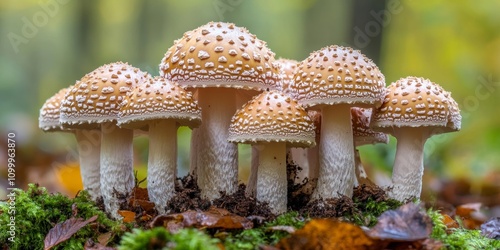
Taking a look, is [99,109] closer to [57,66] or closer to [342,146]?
[342,146]

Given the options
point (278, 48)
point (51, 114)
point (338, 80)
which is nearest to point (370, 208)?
point (338, 80)

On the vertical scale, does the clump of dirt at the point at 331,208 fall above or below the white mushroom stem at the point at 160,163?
below

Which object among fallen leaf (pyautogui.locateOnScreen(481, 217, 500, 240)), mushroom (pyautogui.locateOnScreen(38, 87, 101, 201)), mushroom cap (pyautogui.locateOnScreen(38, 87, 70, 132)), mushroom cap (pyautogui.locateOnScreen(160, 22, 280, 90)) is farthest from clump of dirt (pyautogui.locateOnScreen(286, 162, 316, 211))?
mushroom cap (pyautogui.locateOnScreen(38, 87, 70, 132))

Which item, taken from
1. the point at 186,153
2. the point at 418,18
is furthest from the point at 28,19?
the point at 418,18

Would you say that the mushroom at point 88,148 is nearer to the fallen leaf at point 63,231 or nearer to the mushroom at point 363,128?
the fallen leaf at point 63,231

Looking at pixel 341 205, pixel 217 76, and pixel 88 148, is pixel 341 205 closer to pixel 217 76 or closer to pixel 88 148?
pixel 217 76

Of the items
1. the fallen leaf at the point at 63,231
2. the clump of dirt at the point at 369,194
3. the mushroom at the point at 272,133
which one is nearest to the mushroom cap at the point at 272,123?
the mushroom at the point at 272,133
